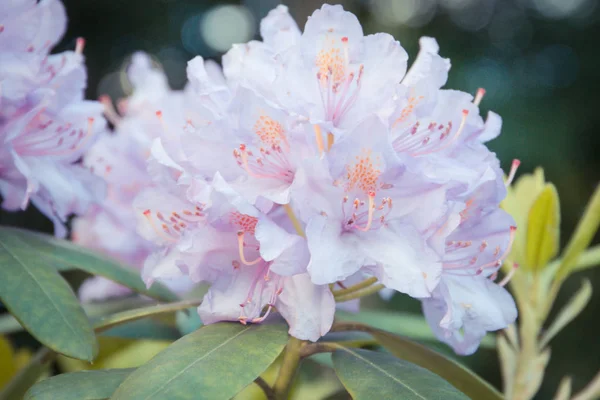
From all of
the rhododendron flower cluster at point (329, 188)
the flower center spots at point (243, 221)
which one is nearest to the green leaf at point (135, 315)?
the rhododendron flower cluster at point (329, 188)

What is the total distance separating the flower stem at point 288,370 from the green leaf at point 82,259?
265 mm

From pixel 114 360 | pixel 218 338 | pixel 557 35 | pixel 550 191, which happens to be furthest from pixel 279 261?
pixel 557 35

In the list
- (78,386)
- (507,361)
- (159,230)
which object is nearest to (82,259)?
(159,230)

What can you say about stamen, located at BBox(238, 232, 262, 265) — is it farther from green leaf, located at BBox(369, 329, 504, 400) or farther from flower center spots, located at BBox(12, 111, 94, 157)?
flower center spots, located at BBox(12, 111, 94, 157)

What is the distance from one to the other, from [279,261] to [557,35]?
3.54 metres

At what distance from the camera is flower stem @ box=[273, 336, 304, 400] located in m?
0.73

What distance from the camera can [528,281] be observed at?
995 millimetres

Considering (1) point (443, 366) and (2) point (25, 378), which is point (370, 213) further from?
(2) point (25, 378)

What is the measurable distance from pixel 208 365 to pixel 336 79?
34 cm

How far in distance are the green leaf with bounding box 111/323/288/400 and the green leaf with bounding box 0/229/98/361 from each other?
93 millimetres

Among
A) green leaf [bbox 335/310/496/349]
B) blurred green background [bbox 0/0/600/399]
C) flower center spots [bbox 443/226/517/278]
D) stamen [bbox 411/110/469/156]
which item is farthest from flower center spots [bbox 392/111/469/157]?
blurred green background [bbox 0/0/600/399]

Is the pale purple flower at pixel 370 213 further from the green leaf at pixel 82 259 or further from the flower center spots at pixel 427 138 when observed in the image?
the green leaf at pixel 82 259

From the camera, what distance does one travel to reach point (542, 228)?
0.92 metres

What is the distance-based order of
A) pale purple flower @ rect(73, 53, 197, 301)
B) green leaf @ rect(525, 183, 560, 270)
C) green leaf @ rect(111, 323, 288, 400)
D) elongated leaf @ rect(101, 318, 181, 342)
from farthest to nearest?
1. pale purple flower @ rect(73, 53, 197, 301)
2. elongated leaf @ rect(101, 318, 181, 342)
3. green leaf @ rect(525, 183, 560, 270)
4. green leaf @ rect(111, 323, 288, 400)
